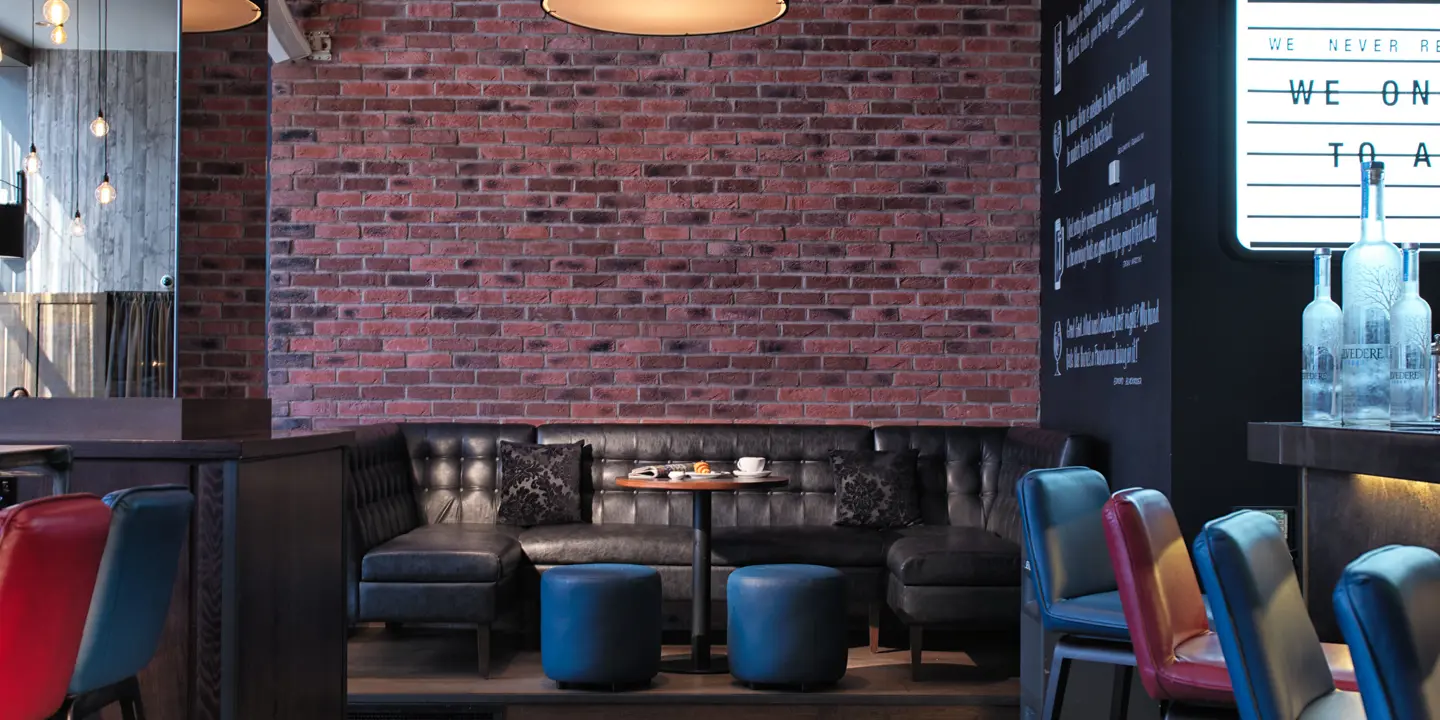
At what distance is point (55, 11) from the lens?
3.69 metres

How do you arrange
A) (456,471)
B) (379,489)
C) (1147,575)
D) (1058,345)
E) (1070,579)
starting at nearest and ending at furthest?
(1147,575), (1070,579), (379,489), (1058,345), (456,471)

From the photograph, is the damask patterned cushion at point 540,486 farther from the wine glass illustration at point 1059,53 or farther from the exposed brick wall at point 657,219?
the wine glass illustration at point 1059,53

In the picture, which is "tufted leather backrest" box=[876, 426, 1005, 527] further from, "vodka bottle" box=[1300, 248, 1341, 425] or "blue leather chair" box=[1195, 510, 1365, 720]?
"blue leather chair" box=[1195, 510, 1365, 720]

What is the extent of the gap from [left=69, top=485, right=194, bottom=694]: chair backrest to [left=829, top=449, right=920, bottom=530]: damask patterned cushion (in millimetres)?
3441

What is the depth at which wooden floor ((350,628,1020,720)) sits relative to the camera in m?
4.37

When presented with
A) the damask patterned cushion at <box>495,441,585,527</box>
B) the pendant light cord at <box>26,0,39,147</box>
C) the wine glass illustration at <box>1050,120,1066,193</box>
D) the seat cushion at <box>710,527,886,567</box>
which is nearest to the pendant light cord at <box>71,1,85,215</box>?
the pendant light cord at <box>26,0,39,147</box>

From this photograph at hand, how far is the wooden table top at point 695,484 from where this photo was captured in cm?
460

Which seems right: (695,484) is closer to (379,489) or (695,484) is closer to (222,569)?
(379,489)

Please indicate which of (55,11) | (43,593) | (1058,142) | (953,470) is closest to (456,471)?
(953,470)

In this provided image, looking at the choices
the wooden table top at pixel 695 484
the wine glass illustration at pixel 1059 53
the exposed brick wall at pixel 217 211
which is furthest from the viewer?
the wine glass illustration at pixel 1059 53

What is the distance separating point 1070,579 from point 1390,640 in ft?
6.13

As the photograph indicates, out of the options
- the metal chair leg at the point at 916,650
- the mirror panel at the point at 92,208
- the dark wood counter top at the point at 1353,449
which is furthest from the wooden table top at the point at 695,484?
the dark wood counter top at the point at 1353,449

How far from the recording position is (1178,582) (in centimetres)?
221

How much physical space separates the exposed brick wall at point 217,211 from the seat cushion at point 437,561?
4.49ft
